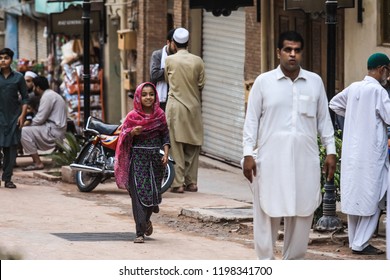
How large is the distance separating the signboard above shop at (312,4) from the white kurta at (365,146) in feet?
9.62

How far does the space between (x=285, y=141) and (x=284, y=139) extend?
0.02 meters

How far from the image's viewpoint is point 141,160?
12.4 metres

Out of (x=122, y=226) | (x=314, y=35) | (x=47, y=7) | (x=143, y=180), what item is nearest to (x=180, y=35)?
(x=314, y=35)

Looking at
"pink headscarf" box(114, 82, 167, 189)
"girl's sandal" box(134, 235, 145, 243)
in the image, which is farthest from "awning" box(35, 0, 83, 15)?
"girl's sandal" box(134, 235, 145, 243)

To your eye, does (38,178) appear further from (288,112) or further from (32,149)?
(288,112)

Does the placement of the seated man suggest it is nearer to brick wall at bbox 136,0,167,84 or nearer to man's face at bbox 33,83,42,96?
man's face at bbox 33,83,42,96

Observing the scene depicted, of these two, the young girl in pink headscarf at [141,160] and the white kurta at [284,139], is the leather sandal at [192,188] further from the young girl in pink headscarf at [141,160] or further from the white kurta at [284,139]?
the white kurta at [284,139]

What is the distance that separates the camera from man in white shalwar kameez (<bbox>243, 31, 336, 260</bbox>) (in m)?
9.91

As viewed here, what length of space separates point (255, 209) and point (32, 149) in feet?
33.8

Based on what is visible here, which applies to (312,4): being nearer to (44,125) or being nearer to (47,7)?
(44,125)

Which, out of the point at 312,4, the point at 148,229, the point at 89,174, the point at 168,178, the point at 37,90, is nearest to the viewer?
the point at 148,229

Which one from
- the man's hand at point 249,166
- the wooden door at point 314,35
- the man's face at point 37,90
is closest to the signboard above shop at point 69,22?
the man's face at point 37,90

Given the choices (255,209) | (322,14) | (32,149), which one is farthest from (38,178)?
(255,209)

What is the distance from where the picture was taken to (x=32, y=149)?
787 inches
